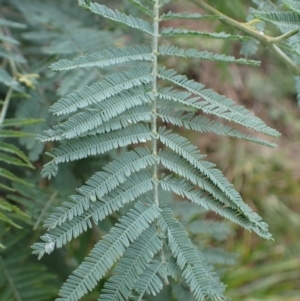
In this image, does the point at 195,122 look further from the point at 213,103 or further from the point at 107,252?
the point at 107,252

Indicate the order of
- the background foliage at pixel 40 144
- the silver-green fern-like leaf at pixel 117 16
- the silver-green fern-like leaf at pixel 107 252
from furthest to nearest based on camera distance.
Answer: the background foliage at pixel 40 144 < the silver-green fern-like leaf at pixel 117 16 < the silver-green fern-like leaf at pixel 107 252

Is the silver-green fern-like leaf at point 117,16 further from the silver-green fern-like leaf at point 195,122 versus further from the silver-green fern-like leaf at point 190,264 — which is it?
the silver-green fern-like leaf at point 190,264

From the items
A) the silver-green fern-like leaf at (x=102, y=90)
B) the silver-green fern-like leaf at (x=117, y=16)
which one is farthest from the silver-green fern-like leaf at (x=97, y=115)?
the silver-green fern-like leaf at (x=117, y=16)

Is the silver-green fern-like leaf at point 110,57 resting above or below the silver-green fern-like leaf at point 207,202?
above

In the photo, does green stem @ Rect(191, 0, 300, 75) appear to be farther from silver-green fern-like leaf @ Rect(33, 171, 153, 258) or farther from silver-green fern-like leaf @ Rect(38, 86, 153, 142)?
silver-green fern-like leaf @ Rect(33, 171, 153, 258)

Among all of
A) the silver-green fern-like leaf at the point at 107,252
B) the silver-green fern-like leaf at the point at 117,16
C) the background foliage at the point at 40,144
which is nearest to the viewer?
the silver-green fern-like leaf at the point at 107,252

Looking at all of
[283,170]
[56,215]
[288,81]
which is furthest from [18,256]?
[288,81]

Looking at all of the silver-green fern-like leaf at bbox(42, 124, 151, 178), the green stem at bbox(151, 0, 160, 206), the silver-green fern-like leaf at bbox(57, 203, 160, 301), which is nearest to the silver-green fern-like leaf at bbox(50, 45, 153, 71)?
the green stem at bbox(151, 0, 160, 206)

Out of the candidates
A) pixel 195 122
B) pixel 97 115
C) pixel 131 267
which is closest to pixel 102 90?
pixel 97 115

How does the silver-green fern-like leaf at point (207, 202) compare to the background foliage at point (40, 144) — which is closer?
the silver-green fern-like leaf at point (207, 202)

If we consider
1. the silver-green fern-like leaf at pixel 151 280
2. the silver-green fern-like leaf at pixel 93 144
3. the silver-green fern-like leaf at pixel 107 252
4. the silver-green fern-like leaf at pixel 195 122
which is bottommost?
the silver-green fern-like leaf at pixel 151 280

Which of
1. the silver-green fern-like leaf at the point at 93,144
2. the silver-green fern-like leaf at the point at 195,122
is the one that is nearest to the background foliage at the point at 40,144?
the silver-green fern-like leaf at the point at 93,144
